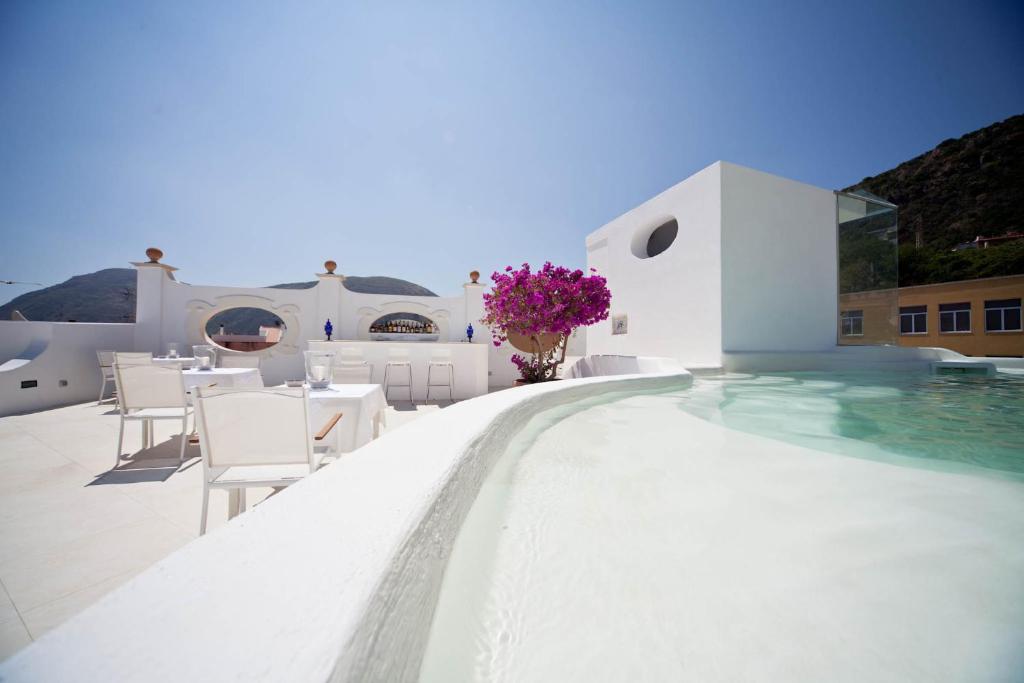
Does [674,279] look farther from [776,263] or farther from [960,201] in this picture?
[960,201]

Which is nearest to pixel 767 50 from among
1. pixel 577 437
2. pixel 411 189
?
pixel 411 189

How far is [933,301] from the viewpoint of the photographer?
1251 cm

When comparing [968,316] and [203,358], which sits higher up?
[968,316]

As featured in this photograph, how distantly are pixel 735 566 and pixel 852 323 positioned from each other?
8.65 m

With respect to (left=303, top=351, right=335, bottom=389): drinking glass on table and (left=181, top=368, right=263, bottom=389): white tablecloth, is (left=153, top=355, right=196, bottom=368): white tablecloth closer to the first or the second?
(left=181, top=368, right=263, bottom=389): white tablecloth

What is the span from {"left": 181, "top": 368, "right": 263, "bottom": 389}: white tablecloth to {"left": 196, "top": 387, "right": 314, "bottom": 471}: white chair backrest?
2.13 m

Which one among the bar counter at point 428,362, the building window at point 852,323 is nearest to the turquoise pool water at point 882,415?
the building window at point 852,323

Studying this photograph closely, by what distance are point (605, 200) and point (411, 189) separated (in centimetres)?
483

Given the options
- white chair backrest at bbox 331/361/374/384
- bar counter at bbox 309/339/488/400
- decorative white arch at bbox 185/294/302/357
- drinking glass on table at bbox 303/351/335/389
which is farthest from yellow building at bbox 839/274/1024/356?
decorative white arch at bbox 185/294/302/357

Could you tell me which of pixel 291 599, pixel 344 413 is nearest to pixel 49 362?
pixel 344 413

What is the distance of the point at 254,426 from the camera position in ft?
5.53

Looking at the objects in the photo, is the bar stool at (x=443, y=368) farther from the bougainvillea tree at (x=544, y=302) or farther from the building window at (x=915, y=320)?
the building window at (x=915, y=320)

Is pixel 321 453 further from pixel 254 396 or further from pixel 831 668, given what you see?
pixel 831 668

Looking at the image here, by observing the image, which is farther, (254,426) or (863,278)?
(863,278)
